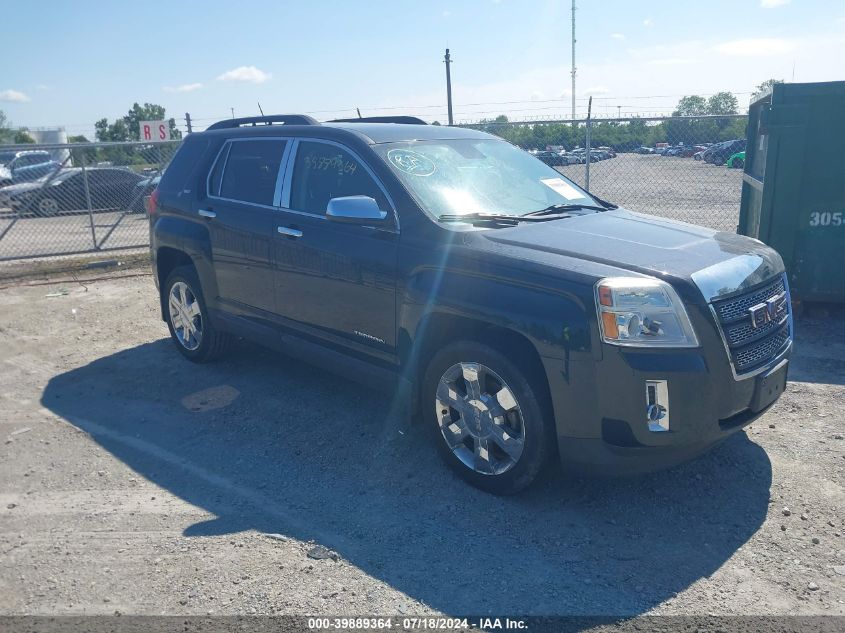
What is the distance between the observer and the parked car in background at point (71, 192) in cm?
1399

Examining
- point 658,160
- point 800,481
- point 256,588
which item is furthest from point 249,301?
point 658,160

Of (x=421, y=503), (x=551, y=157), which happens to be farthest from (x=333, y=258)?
(x=551, y=157)

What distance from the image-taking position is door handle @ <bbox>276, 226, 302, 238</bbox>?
497cm

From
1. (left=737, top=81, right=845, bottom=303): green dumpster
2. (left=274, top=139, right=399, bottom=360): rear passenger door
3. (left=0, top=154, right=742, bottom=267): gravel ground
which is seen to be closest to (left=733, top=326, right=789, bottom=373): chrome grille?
(left=274, top=139, right=399, bottom=360): rear passenger door

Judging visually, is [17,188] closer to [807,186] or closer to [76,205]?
[76,205]

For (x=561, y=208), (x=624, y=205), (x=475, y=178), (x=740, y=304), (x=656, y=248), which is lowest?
(x=624, y=205)

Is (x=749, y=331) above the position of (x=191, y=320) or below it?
above

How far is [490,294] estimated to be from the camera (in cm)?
385

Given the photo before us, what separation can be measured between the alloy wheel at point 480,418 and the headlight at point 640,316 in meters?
0.66

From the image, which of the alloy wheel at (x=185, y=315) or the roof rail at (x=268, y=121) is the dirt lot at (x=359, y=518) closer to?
the alloy wheel at (x=185, y=315)

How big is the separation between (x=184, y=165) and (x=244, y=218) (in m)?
1.17

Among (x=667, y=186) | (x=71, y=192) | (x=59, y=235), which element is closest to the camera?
(x=59, y=235)

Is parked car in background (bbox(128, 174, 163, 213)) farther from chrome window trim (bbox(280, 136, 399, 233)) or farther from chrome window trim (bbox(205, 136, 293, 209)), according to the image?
chrome window trim (bbox(280, 136, 399, 233))

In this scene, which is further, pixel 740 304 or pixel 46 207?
pixel 46 207
